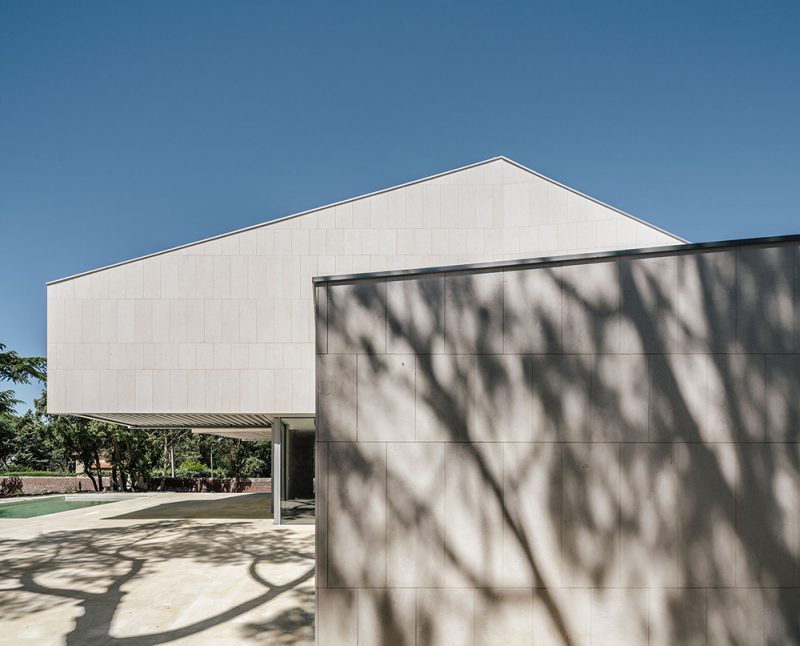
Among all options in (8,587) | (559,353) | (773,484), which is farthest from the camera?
(8,587)

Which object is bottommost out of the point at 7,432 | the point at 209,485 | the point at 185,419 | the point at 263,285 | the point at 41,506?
the point at 209,485

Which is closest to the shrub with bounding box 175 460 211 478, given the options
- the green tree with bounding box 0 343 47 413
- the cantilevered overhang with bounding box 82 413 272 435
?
the green tree with bounding box 0 343 47 413

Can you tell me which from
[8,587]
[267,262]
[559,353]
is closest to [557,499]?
[559,353]

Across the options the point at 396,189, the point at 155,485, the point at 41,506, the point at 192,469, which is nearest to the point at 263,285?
the point at 396,189

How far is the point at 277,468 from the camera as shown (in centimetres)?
1628

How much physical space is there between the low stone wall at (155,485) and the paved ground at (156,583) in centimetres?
1470

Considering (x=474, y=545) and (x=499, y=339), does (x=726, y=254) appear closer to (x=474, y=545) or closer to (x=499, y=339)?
(x=499, y=339)

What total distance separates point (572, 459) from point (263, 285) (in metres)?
11.3

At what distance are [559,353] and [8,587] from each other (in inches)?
403

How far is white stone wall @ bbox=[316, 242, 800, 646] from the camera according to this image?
5.22 meters

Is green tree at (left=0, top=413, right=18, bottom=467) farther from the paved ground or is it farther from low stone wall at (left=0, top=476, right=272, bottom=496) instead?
the paved ground

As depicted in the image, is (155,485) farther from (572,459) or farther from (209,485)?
(572,459)

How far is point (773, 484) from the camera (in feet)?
17.2

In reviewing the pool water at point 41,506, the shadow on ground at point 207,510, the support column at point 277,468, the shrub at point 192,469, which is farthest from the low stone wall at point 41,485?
the support column at point 277,468
